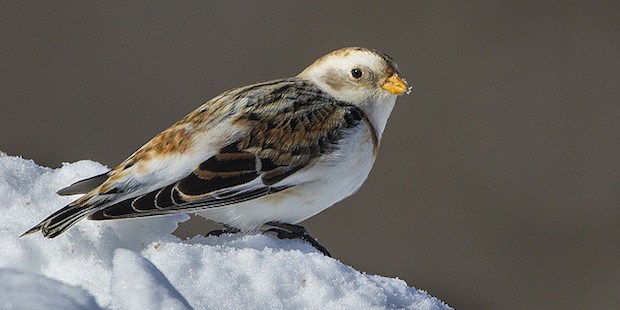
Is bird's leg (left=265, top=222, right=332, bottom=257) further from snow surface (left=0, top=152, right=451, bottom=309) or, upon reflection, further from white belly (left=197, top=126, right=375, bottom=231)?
snow surface (left=0, top=152, right=451, bottom=309)

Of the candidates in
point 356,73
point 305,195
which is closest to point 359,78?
point 356,73

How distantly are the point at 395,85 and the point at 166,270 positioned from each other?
772 mm

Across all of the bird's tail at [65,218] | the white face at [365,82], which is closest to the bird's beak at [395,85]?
the white face at [365,82]

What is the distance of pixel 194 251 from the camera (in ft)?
3.39

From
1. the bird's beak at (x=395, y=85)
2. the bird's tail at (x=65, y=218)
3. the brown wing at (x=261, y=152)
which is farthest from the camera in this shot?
the bird's beak at (x=395, y=85)

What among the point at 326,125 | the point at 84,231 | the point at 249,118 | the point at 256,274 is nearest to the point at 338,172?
the point at 326,125

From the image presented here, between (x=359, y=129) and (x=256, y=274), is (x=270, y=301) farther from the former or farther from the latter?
(x=359, y=129)

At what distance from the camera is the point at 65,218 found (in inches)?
41.7

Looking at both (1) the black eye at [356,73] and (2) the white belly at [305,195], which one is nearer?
(2) the white belly at [305,195]

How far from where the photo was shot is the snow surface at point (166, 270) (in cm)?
81

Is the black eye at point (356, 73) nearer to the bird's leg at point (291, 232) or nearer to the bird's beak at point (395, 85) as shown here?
the bird's beak at point (395, 85)

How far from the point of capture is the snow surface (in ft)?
2.65

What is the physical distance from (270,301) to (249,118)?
45 cm

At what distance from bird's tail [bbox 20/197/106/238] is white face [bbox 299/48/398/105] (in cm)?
63
